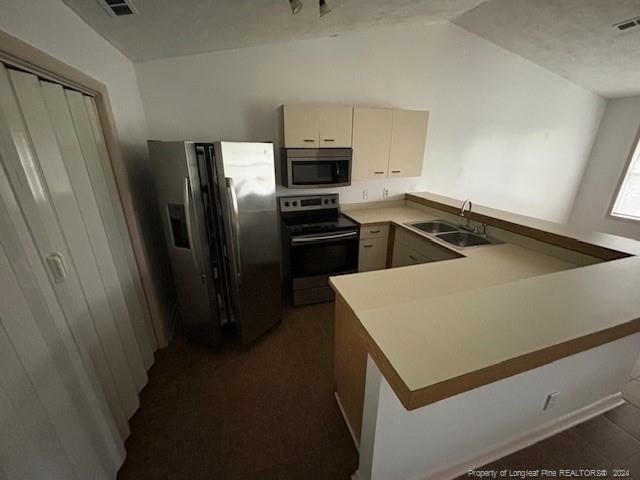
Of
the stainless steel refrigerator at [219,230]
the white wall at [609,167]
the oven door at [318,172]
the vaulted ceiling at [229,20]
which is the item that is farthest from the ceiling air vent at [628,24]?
the stainless steel refrigerator at [219,230]

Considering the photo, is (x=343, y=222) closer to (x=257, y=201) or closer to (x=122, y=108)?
(x=257, y=201)

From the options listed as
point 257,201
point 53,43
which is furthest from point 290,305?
point 53,43

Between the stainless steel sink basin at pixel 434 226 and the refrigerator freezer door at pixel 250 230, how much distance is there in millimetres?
1544

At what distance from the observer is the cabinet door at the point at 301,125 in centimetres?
237

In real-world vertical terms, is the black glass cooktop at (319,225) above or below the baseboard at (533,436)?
above

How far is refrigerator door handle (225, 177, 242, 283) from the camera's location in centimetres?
176

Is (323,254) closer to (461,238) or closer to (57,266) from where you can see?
(461,238)

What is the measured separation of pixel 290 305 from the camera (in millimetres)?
2738

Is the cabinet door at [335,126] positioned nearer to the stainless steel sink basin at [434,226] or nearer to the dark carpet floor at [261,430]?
the stainless steel sink basin at [434,226]

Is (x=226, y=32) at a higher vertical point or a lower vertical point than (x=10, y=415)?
higher

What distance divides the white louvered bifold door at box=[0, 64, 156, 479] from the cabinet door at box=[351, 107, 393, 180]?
2103mm

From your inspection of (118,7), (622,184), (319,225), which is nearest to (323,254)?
(319,225)

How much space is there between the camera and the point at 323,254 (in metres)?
2.60

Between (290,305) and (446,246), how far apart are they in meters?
1.66
